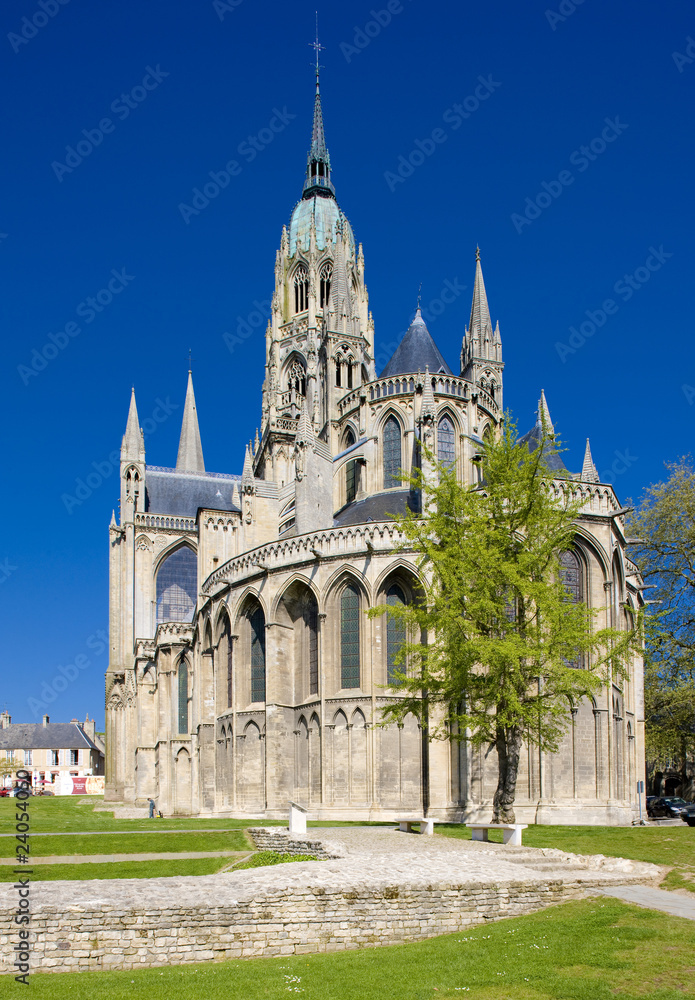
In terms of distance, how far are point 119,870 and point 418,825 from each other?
10914mm

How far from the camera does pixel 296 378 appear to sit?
233ft

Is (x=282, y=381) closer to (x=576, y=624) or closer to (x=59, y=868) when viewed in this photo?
(x=576, y=624)

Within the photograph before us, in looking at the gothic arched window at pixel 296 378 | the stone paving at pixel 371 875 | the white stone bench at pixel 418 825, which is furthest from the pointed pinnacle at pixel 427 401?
the gothic arched window at pixel 296 378

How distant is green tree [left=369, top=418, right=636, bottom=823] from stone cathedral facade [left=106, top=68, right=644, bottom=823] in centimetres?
275

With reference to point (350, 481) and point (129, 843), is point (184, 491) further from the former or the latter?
point (129, 843)

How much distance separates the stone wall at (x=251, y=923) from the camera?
12.5 m

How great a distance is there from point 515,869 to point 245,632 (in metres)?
23.6

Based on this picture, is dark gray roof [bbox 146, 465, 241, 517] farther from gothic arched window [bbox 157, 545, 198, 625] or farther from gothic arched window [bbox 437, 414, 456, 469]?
gothic arched window [bbox 437, 414, 456, 469]

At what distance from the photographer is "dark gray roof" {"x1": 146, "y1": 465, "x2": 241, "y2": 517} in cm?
6488

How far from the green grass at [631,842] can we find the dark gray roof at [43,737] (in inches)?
3045

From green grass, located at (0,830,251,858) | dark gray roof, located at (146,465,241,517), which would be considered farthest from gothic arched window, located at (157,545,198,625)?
green grass, located at (0,830,251,858)

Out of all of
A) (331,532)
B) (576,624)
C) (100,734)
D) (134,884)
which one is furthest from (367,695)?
(100,734)

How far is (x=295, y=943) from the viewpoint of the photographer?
13.4 meters

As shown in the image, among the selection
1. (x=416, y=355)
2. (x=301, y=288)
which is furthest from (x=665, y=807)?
(x=301, y=288)
